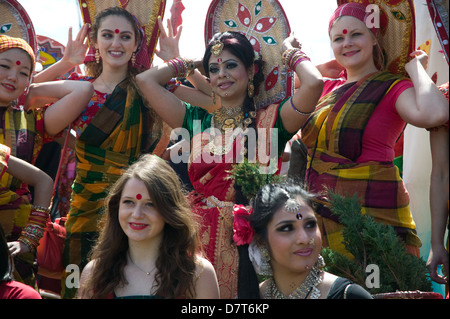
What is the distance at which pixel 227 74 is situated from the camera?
4117 millimetres

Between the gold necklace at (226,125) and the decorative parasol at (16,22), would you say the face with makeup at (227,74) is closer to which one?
the gold necklace at (226,125)

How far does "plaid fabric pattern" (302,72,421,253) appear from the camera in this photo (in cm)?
372

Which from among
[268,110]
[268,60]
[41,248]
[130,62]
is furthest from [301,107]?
[41,248]

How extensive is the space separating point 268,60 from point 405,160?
1.35m

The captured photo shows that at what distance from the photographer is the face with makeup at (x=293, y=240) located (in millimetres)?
2996

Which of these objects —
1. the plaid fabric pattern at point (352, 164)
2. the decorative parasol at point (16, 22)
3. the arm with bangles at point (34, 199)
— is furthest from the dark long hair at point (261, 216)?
the decorative parasol at point (16, 22)

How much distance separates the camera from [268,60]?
14.1ft

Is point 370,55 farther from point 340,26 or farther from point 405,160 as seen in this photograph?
point 405,160

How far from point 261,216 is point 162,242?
522 millimetres

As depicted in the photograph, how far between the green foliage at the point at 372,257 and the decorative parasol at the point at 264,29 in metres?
1.19

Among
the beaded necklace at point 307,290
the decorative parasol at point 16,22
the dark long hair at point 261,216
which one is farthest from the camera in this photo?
the decorative parasol at point 16,22

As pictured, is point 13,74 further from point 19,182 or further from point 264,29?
point 264,29

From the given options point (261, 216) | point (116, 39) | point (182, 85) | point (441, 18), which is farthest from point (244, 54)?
point (261, 216)

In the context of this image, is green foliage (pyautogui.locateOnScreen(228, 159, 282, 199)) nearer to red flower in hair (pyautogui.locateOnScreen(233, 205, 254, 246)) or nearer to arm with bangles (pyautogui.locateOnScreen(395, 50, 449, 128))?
red flower in hair (pyautogui.locateOnScreen(233, 205, 254, 246))
